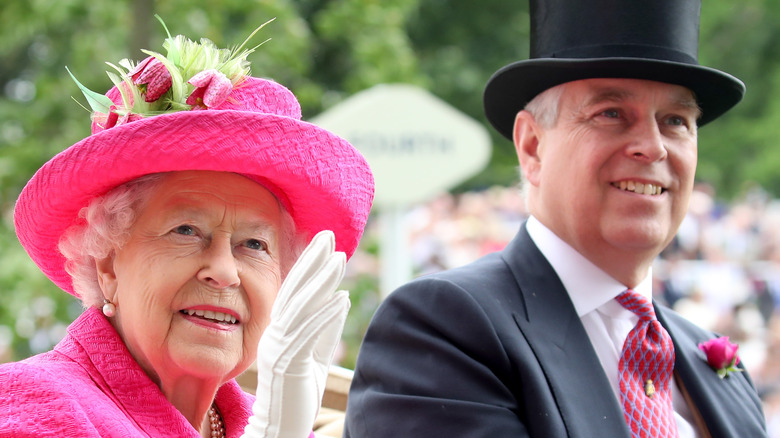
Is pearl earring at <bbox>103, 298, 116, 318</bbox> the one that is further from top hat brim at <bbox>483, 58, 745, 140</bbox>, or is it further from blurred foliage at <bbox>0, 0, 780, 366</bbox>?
blurred foliage at <bbox>0, 0, 780, 366</bbox>

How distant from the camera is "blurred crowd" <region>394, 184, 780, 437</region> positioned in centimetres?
823

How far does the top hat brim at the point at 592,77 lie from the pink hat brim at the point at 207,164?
82 cm

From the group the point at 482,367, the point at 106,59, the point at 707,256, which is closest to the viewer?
the point at 482,367

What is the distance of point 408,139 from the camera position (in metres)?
6.18

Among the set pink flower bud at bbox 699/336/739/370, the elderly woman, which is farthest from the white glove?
pink flower bud at bbox 699/336/739/370

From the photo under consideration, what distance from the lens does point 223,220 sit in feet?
6.63

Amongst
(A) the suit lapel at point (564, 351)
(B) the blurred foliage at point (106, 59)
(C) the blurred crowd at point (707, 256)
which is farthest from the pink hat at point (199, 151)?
(C) the blurred crowd at point (707, 256)

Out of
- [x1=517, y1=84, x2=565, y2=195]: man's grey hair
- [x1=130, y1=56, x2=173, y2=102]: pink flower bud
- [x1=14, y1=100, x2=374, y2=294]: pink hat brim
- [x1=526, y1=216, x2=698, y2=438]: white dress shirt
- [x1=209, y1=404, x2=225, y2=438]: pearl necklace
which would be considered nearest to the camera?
[x1=14, y1=100, x2=374, y2=294]: pink hat brim

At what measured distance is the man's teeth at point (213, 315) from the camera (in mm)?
1984

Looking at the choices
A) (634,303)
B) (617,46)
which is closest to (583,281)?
(634,303)

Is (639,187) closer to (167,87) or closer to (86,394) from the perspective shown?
(167,87)

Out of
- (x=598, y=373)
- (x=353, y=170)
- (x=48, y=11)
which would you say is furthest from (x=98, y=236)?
(x=48, y=11)

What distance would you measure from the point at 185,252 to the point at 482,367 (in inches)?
31.6

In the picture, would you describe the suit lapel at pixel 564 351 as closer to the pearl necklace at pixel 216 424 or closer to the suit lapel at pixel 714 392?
the suit lapel at pixel 714 392
